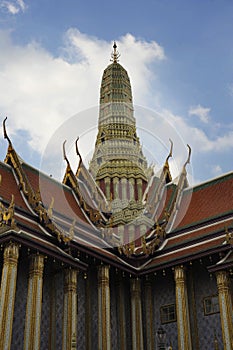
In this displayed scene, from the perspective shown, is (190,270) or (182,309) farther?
(190,270)

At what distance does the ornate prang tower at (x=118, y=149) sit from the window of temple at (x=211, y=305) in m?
6.87

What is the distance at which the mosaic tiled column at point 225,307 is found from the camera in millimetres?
14727

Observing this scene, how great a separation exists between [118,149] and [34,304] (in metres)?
16.4

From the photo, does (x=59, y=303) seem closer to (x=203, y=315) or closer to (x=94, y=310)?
(x=94, y=310)

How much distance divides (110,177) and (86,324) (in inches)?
483

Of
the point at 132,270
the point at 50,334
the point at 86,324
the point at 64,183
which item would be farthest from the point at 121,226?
the point at 50,334

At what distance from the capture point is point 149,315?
1794cm

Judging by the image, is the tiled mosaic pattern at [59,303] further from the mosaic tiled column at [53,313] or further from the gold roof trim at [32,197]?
the gold roof trim at [32,197]

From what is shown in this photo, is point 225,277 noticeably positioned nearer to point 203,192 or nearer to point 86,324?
point 86,324

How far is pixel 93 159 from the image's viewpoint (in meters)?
29.9

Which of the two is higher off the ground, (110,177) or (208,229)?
(110,177)

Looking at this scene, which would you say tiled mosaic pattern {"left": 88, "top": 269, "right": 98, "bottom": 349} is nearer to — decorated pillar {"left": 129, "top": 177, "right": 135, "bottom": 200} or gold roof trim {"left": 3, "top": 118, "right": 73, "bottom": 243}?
gold roof trim {"left": 3, "top": 118, "right": 73, "bottom": 243}

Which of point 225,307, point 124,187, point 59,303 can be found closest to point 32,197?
point 59,303

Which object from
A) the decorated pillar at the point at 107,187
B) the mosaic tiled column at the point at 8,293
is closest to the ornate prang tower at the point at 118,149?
the decorated pillar at the point at 107,187
